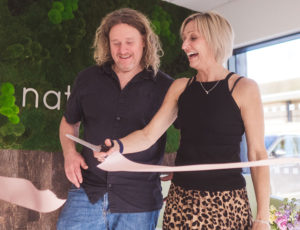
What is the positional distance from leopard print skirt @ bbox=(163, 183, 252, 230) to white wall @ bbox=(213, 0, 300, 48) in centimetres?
274

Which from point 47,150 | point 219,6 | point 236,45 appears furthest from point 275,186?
point 47,150

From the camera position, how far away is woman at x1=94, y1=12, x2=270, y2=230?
1.10 metres

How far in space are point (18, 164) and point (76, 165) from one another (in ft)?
4.83

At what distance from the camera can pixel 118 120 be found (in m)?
1.43

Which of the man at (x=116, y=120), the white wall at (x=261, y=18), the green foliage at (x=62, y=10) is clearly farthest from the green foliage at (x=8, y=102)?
the white wall at (x=261, y=18)

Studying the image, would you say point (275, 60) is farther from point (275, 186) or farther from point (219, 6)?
point (275, 186)

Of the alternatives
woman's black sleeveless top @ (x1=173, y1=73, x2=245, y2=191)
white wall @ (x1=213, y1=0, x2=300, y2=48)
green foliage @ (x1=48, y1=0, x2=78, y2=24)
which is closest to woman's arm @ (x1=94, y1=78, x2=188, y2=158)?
woman's black sleeveless top @ (x1=173, y1=73, x2=245, y2=191)

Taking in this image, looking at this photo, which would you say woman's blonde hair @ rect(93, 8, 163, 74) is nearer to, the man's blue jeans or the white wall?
the man's blue jeans

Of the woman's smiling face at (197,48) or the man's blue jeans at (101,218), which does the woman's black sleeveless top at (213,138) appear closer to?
the woman's smiling face at (197,48)

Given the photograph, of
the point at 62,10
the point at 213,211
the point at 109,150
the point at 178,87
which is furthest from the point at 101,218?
the point at 62,10

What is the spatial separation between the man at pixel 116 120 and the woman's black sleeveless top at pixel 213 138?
0.31 meters

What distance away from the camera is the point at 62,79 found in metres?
2.88

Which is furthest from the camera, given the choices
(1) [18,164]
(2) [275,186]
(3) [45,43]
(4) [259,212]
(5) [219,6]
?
(5) [219,6]

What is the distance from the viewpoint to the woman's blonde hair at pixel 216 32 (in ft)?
3.93
